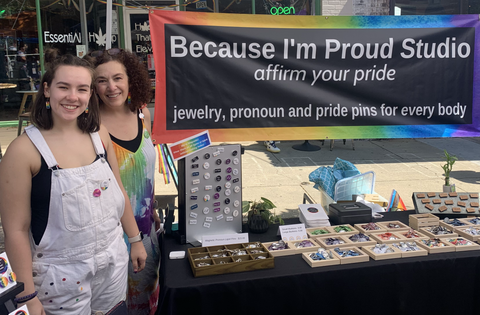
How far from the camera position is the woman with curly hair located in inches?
92.2

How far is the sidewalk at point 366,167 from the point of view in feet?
18.5

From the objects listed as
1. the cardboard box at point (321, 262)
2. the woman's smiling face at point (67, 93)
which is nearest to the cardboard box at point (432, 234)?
the cardboard box at point (321, 262)

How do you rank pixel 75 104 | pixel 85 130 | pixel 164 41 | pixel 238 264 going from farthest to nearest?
1. pixel 164 41
2. pixel 238 264
3. pixel 85 130
4. pixel 75 104

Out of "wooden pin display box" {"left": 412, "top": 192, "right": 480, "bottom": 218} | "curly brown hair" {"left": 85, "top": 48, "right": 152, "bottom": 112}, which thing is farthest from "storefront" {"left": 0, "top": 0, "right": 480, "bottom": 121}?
"curly brown hair" {"left": 85, "top": 48, "right": 152, "bottom": 112}

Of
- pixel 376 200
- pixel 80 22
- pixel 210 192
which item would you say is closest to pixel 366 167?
pixel 376 200

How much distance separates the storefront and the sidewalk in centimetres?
124

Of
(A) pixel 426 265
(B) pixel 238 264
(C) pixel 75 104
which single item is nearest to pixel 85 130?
(C) pixel 75 104

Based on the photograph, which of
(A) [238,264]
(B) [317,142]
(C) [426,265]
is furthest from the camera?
(B) [317,142]

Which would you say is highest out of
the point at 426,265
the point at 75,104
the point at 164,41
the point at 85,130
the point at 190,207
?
the point at 164,41

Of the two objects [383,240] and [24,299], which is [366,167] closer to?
[383,240]

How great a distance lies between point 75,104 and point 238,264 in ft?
3.74

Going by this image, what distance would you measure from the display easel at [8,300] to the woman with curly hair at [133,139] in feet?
3.04

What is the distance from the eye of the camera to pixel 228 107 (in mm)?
2957

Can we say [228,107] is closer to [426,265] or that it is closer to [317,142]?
[426,265]
